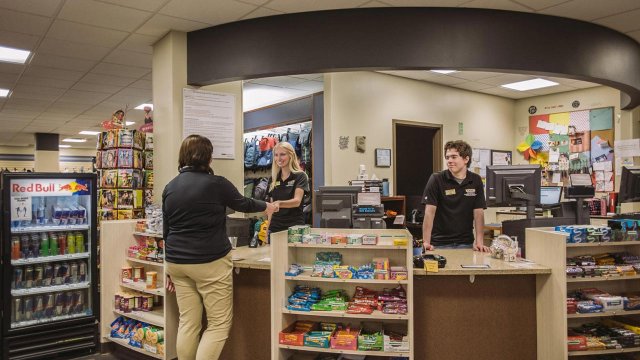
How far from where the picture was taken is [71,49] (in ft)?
16.6

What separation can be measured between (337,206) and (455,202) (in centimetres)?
102

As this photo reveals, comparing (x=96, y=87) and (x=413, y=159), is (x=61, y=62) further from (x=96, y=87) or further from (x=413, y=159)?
(x=413, y=159)

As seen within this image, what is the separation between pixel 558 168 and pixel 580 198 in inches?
184

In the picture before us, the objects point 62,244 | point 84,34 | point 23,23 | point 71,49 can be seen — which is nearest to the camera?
point 62,244

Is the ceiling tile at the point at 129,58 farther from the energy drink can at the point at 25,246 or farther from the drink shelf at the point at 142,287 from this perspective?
the drink shelf at the point at 142,287

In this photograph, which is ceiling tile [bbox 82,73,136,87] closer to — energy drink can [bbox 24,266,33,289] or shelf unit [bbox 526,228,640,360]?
energy drink can [bbox 24,266,33,289]

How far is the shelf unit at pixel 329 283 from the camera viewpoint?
2695 mm

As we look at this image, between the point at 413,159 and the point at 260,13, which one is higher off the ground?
the point at 260,13

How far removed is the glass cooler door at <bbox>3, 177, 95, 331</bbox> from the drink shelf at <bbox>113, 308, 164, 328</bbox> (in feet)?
1.62

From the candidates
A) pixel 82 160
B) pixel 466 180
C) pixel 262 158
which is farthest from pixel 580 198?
pixel 82 160

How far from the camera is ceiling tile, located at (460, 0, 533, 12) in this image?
3.85 m

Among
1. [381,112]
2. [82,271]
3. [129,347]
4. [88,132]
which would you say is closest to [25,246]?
[82,271]

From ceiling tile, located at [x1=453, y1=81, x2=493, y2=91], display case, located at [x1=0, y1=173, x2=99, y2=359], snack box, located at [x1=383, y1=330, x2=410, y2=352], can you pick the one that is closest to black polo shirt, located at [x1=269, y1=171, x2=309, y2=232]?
snack box, located at [x1=383, y1=330, x2=410, y2=352]

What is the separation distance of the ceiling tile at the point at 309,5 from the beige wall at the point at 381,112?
2.00 m
